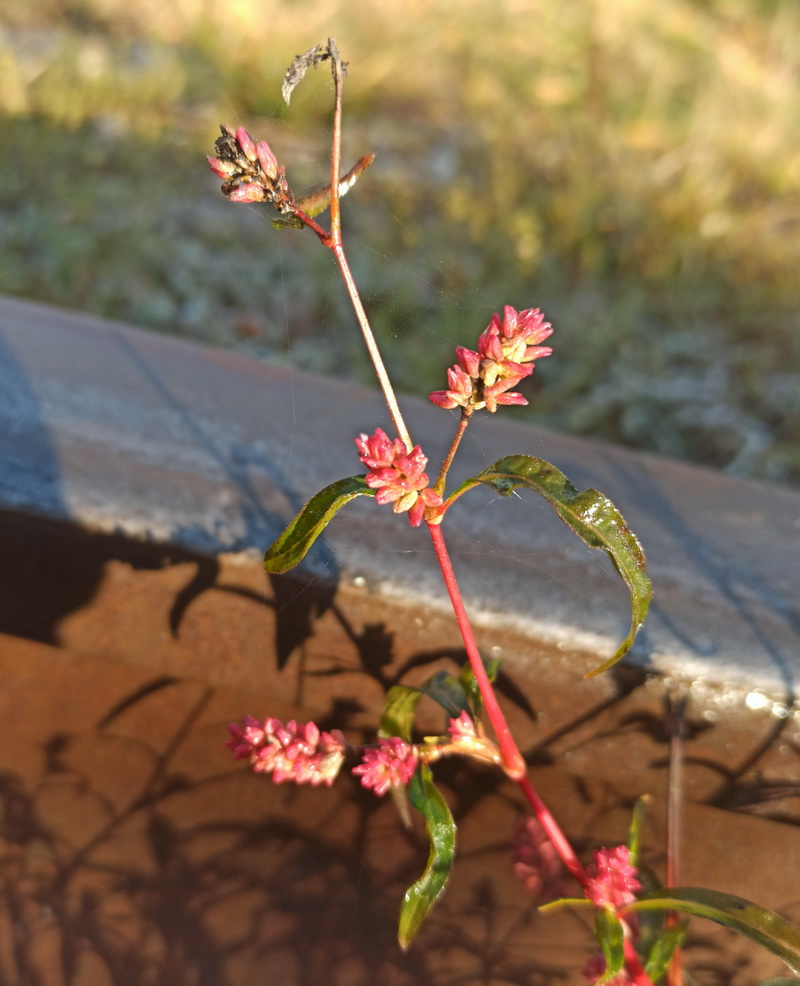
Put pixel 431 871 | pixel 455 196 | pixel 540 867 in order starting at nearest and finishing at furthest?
1. pixel 431 871
2. pixel 540 867
3. pixel 455 196

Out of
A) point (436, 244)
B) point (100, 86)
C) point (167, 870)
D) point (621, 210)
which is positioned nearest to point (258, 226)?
point (436, 244)

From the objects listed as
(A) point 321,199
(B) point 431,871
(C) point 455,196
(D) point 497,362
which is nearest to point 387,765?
(B) point 431,871

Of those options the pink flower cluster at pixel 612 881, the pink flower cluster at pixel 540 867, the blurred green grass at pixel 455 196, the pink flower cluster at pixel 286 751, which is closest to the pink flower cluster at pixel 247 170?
the pink flower cluster at pixel 286 751

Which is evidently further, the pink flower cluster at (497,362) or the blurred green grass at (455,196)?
the blurred green grass at (455,196)

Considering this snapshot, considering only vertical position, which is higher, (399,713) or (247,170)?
(247,170)

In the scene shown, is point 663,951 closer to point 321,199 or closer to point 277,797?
point 277,797

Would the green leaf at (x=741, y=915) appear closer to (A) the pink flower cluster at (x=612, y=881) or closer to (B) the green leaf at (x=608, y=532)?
(A) the pink flower cluster at (x=612, y=881)
